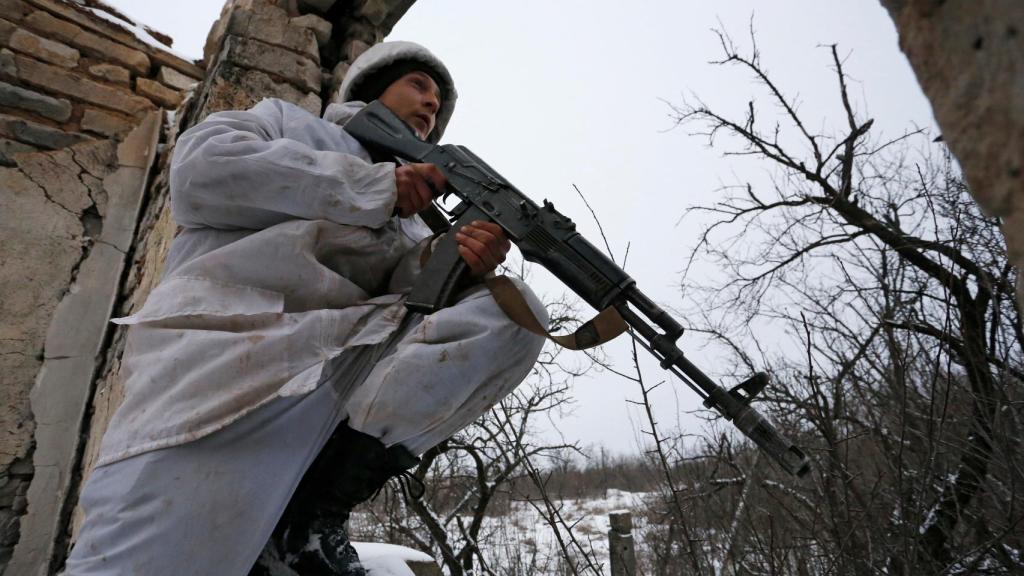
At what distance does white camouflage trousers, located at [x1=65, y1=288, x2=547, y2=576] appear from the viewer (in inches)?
40.9

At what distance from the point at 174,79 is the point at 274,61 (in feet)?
3.91

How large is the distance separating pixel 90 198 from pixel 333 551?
241 centimetres

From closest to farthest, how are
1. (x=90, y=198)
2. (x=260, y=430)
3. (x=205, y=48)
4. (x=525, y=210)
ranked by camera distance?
(x=260, y=430), (x=525, y=210), (x=90, y=198), (x=205, y=48)

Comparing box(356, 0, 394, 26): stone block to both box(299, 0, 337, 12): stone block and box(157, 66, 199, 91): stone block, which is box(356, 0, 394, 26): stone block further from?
box(157, 66, 199, 91): stone block

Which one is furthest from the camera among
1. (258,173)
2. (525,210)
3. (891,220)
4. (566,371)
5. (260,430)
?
(566,371)

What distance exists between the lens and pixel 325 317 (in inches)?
50.3

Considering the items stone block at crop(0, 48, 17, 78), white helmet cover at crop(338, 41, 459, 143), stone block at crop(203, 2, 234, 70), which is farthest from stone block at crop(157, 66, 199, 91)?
white helmet cover at crop(338, 41, 459, 143)

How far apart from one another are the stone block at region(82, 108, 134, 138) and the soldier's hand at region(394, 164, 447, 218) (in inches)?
92.2

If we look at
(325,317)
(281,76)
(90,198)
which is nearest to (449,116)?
(281,76)

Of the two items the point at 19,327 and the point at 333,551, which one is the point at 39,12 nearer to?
the point at 19,327

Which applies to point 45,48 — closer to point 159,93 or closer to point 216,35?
point 159,93

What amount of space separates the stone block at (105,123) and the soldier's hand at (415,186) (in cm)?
234

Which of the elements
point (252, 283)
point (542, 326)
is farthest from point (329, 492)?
point (542, 326)

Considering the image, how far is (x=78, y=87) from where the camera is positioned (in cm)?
287
